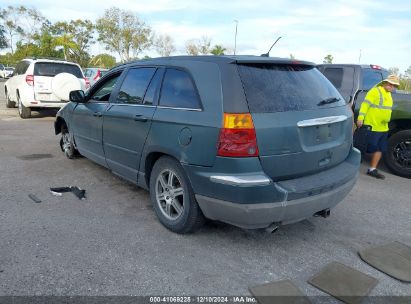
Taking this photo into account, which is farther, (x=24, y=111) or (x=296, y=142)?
(x=24, y=111)

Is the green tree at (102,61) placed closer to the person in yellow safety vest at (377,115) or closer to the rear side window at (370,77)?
the rear side window at (370,77)

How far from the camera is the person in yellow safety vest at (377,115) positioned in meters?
5.74

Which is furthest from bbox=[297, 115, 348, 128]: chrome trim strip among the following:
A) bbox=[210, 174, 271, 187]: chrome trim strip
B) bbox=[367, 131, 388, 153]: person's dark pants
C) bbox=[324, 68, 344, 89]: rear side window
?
bbox=[324, 68, 344, 89]: rear side window

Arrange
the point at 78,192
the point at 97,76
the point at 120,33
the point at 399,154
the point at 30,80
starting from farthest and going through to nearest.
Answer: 1. the point at 120,33
2. the point at 97,76
3. the point at 30,80
4. the point at 399,154
5. the point at 78,192

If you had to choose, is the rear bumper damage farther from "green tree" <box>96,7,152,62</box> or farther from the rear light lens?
"green tree" <box>96,7,152,62</box>

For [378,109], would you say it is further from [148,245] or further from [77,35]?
[77,35]

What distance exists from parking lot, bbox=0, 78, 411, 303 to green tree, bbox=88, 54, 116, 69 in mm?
43466

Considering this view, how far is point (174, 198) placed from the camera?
360 centimetres

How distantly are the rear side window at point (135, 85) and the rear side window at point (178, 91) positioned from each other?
0.37 metres

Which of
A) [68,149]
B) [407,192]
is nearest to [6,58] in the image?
[68,149]

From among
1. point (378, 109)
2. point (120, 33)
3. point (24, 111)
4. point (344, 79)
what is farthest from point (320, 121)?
point (120, 33)

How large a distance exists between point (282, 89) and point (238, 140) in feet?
2.34

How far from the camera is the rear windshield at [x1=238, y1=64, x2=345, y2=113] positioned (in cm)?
304

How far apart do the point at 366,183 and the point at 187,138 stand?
370cm
